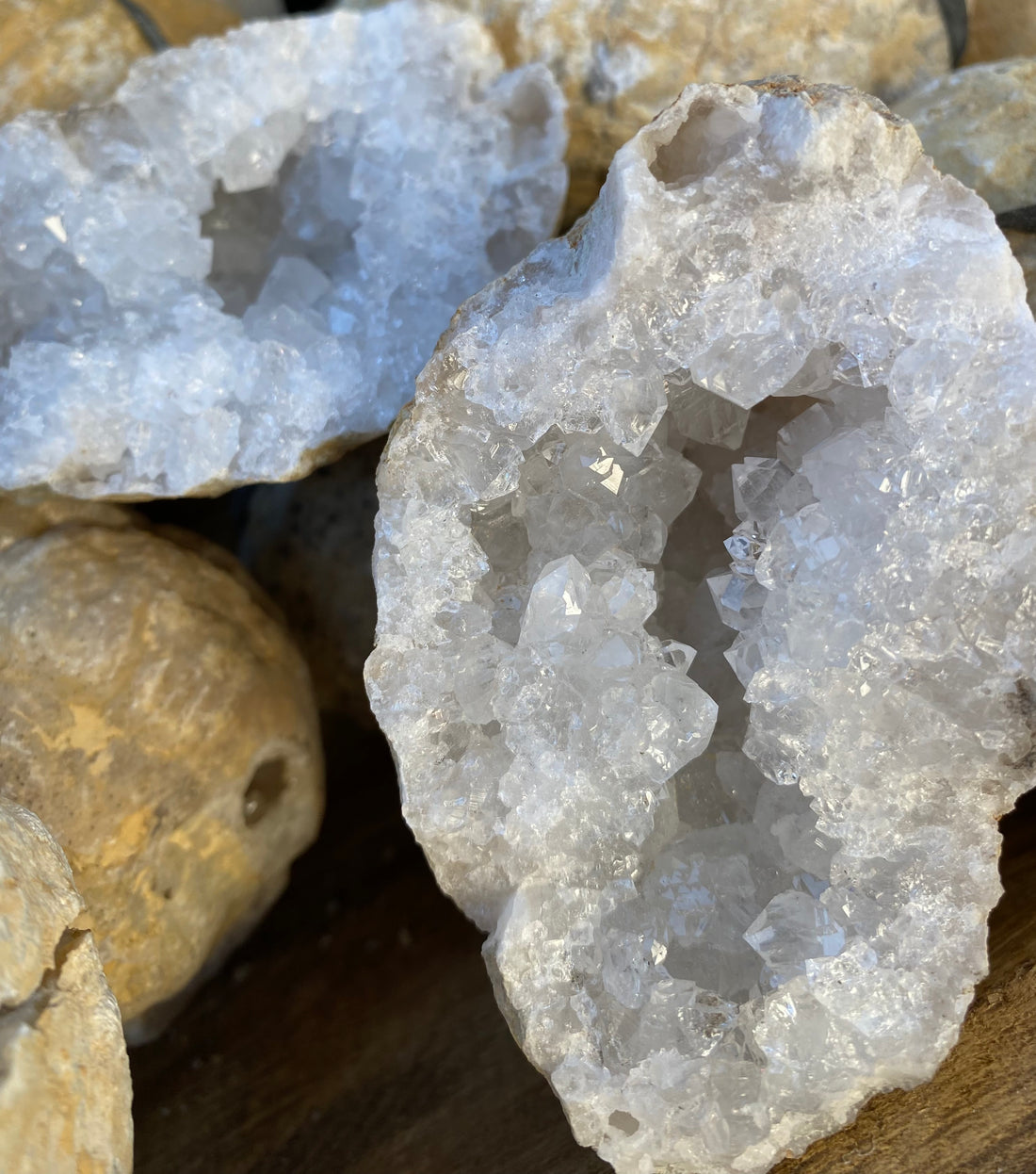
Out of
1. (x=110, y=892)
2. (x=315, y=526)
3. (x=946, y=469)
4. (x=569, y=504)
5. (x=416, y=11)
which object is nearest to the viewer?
(x=946, y=469)

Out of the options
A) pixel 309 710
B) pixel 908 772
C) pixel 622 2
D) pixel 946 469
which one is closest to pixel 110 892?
pixel 309 710

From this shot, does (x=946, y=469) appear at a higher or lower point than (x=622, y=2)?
lower

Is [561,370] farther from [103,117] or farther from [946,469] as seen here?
[103,117]

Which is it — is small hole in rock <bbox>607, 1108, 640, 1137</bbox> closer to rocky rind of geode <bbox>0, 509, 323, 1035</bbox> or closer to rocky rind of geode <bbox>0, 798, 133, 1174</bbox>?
rocky rind of geode <bbox>0, 798, 133, 1174</bbox>

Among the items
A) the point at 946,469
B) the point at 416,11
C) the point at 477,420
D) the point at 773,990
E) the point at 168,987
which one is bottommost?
the point at 168,987

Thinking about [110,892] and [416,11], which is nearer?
[110,892]

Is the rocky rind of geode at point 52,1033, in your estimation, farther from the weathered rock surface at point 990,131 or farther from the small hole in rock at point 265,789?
the weathered rock surface at point 990,131
